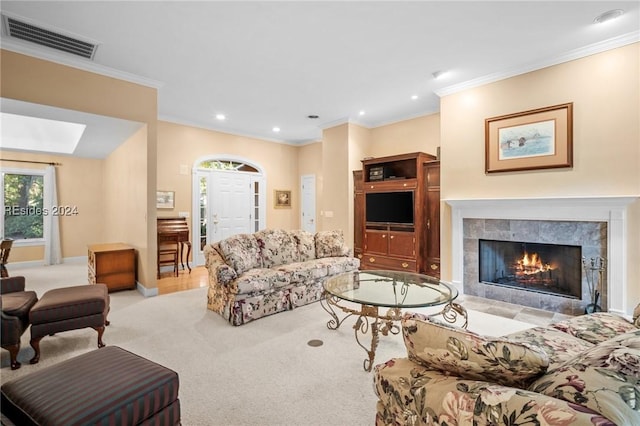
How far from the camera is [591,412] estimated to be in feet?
2.41

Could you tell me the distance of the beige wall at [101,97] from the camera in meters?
3.24

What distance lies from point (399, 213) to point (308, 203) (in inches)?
125

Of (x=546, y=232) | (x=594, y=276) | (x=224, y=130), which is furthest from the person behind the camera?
(x=224, y=130)

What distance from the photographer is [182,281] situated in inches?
201

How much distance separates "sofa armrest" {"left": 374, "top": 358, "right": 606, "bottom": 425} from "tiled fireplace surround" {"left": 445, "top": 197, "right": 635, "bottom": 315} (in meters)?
3.36

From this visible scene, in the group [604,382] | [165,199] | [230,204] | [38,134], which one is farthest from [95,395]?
[38,134]

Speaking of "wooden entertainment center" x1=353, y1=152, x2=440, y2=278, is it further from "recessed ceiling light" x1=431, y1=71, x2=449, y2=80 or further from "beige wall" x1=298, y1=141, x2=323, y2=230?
"beige wall" x1=298, y1=141, x2=323, y2=230

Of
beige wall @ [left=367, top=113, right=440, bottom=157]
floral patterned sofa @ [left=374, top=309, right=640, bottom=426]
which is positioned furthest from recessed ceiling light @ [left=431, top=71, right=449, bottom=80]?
floral patterned sofa @ [left=374, top=309, right=640, bottom=426]

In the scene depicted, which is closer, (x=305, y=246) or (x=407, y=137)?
(x=305, y=246)

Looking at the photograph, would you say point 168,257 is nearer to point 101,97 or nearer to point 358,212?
point 101,97

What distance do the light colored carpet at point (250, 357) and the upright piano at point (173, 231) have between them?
1.69 metres

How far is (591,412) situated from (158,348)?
2941 millimetres

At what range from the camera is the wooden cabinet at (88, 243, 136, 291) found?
167 inches

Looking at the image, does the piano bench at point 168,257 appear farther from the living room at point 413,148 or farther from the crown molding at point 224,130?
the crown molding at point 224,130
